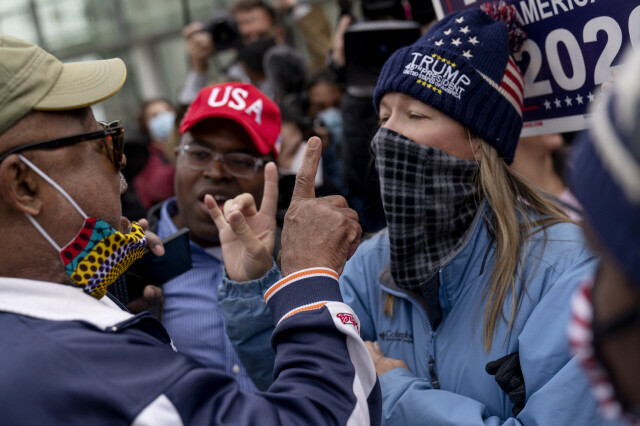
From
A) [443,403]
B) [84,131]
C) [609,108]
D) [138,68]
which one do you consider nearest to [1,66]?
[84,131]

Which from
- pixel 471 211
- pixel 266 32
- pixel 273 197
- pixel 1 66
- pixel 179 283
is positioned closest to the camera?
pixel 1 66

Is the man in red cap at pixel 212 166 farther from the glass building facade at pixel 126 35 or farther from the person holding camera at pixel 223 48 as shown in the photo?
the glass building facade at pixel 126 35

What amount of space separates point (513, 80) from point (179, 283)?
1.46 m

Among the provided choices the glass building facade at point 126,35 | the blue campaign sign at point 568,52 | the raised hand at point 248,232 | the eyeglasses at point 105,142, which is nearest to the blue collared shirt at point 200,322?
the raised hand at point 248,232

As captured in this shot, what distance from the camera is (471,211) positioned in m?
2.05

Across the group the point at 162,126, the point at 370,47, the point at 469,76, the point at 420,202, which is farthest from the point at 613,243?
the point at 162,126

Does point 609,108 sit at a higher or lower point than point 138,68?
higher

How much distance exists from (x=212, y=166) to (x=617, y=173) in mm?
2085

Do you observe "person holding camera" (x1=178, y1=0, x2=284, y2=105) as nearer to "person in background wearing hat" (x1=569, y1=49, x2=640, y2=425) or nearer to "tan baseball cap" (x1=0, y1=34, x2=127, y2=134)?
"tan baseball cap" (x1=0, y1=34, x2=127, y2=134)

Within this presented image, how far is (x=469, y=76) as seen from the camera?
202cm

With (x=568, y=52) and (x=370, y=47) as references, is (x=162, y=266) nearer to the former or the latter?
(x=568, y=52)

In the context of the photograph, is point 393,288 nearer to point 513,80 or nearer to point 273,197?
point 273,197

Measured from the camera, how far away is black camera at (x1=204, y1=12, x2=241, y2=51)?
15.9 ft

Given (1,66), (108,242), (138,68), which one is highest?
(1,66)
